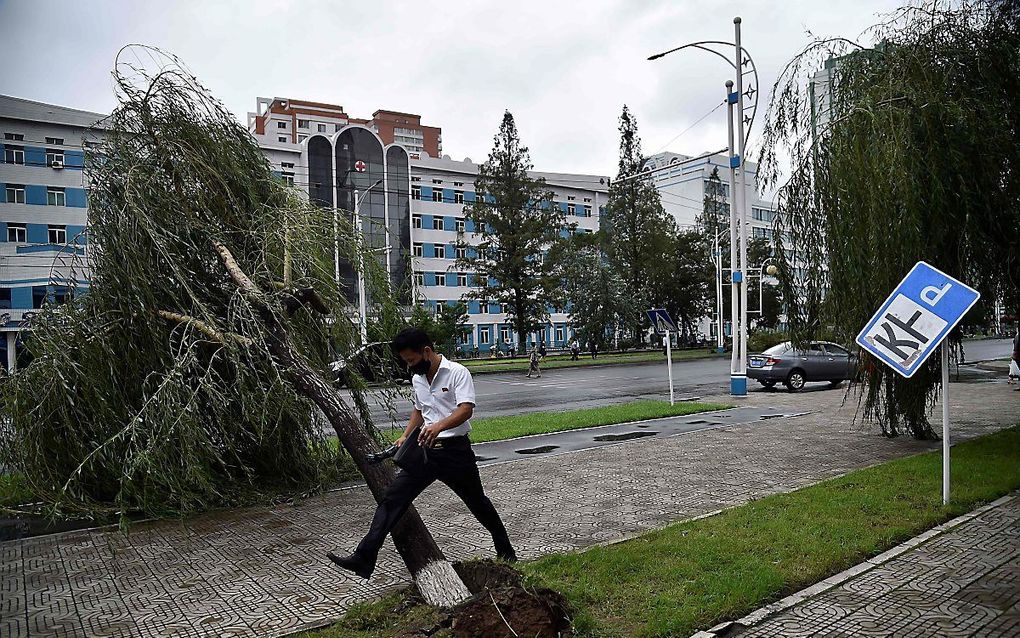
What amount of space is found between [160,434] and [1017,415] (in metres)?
15.3

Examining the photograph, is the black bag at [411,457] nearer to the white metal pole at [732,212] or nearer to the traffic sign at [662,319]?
the traffic sign at [662,319]

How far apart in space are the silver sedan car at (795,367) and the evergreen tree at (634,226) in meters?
32.0

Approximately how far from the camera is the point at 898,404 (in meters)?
11.2

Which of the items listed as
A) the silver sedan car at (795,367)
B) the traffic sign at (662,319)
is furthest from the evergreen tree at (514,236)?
the traffic sign at (662,319)

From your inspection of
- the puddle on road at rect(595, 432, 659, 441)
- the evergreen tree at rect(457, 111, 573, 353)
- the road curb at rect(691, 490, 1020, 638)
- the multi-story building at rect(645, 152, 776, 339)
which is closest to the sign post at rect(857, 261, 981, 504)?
the road curb at rect(691, 490, 1020, 638)

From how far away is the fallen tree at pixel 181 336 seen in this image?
24.6ft

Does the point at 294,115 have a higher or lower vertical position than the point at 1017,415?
higher

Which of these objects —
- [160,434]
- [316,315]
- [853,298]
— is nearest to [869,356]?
[853,298]

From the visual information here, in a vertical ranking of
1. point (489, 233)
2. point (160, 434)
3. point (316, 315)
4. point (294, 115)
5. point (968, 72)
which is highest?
point (294, 115)

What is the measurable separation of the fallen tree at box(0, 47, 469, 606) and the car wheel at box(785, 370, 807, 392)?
17.5 metres

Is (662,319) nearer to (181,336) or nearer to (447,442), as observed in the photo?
(181,336)

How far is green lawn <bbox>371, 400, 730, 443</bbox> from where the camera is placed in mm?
14085

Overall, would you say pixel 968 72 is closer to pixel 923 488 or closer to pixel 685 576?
pixel 923 488

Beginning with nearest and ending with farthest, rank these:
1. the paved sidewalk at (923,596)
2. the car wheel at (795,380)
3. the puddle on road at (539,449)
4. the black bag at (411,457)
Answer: the paved sidewalk at (923,596) < the black bag at (411,457) < the puddle on road at (539,449) < the car wheel at (795,380)
